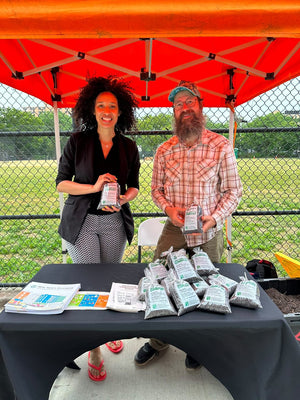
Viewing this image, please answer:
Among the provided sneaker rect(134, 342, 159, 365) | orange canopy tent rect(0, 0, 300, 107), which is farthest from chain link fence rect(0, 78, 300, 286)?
sneaker rect(134, 342, 159, 365)

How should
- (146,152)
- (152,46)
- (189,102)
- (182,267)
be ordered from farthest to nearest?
(146,152), (152,46), (189,102), (182,267)

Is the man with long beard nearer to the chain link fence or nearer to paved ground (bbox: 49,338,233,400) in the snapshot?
paved ground (bbox: 49,338,233,400)

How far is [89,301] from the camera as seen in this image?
1480 mm

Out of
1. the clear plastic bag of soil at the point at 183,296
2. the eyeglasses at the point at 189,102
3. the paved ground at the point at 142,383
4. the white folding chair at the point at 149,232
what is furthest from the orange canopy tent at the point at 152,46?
the paved ground at the point at 142,383

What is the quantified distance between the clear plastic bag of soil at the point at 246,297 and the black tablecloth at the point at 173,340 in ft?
0.10

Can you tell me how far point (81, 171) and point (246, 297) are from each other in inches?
51.4

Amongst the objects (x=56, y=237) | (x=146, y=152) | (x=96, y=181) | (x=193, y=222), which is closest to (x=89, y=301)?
(x=193, y=222)

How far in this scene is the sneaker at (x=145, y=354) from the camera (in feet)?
7.07

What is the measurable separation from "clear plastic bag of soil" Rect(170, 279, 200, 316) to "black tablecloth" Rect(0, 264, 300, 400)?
39mm

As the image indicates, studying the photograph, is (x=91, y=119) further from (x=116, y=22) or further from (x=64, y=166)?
(x=116, y=22)

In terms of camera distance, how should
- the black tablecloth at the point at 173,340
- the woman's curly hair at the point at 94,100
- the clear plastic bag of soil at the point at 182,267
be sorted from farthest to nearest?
the woman's curly hair at the point at 94,100, the clear plastic bag of soil at the point at 182,267, the black tablecloth at the point at 173,340

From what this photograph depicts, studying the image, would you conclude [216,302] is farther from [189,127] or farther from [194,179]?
[189,127]

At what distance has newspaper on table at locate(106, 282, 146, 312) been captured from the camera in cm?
141

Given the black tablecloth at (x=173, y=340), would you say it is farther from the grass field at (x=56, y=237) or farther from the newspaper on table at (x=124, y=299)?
the grass field at (x=56, y=237)
